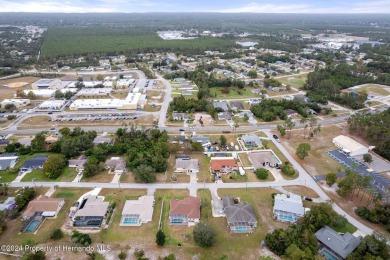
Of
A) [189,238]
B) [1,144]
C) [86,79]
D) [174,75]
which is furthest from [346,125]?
[86,79]

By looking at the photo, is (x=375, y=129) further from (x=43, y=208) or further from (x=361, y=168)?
(x=43, y=208)

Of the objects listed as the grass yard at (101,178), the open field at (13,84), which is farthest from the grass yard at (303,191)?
the open field at (13,84)

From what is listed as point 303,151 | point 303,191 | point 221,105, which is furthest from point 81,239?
point 221,105

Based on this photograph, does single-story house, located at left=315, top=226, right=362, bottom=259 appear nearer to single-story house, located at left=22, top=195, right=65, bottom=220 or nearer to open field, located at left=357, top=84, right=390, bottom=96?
single-story house, located at left=22, top=195, right=65, bottom=220

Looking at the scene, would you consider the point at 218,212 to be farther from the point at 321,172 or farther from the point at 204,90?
the point at 204,90

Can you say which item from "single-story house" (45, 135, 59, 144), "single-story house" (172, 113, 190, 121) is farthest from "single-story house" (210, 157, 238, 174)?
"single-story house" (45, 135, 59, 144)
